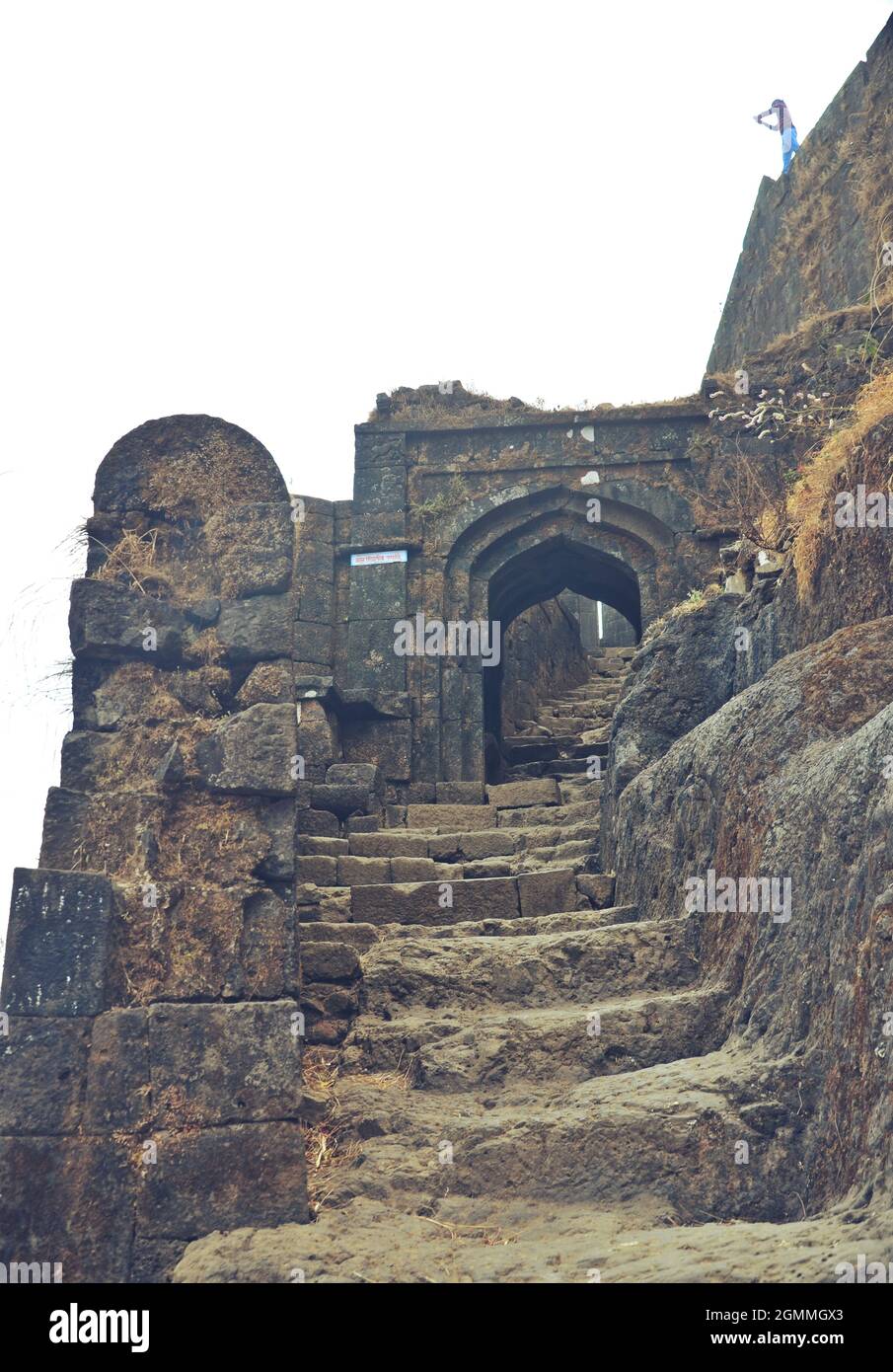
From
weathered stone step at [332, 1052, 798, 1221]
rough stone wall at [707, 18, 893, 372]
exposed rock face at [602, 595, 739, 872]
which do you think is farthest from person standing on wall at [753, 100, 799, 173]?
weathered stone step at [332, 1052, 798, 1221]

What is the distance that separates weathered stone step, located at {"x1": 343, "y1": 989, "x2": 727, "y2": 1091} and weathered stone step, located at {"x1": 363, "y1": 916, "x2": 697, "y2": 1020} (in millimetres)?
144

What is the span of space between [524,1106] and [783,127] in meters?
16.0

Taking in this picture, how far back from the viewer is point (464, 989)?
611 centimetres

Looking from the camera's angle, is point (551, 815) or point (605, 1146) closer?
point (605, 1146)

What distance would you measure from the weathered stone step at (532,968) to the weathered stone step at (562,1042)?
0.47ft

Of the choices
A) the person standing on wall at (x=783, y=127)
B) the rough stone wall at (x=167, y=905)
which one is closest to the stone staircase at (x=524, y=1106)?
the rough stone wall at (x=167, y=905)

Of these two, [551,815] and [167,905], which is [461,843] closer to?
[551,815]

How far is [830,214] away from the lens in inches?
565

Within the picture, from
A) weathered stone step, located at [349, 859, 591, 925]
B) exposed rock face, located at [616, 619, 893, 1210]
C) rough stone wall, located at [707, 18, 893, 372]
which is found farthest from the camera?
rough stone wall, located at [707, 18, 893, 372]

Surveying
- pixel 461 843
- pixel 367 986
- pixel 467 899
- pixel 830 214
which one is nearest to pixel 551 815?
pixel 461 843

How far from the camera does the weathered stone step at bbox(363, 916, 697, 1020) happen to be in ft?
19.3

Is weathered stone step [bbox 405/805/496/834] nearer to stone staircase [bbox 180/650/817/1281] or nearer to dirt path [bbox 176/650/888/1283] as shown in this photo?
stone staircase [bbox 180/650/817/1281]

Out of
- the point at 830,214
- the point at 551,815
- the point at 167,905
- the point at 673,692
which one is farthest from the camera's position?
the point at 830,214
